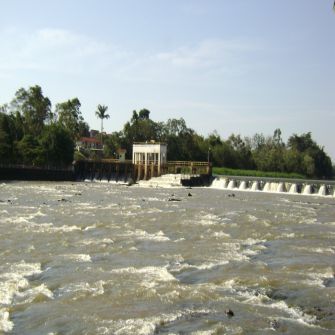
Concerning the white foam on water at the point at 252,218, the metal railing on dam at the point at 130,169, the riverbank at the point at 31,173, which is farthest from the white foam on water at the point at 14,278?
the riverbank at the point at 31,173

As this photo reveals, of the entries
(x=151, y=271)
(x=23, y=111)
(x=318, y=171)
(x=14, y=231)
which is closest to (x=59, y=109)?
(x=23, y=111)

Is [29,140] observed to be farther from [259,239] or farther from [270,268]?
[270,268]

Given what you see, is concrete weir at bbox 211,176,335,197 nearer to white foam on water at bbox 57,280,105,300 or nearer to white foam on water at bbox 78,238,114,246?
white foam on water at bbox 78,238,114,246

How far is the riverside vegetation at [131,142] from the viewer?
82562mm

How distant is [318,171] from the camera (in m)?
120

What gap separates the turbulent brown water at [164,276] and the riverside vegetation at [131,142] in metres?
54.7

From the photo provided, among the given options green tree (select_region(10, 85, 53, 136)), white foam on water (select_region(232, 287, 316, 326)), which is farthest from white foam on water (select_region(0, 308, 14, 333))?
green tree (select_region(10, 85, 53, 136))

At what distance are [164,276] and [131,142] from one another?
103586mm

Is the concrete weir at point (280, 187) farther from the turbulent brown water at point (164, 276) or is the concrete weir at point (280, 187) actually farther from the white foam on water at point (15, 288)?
the white foam on water at point (15, 288)

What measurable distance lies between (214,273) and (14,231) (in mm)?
11407

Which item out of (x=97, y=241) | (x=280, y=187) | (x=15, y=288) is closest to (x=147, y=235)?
(x=97, y=241)

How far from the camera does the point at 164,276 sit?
623 inches

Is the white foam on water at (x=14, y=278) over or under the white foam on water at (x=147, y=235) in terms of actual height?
under

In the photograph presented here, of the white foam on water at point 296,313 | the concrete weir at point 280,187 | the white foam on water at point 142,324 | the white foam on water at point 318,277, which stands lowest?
the white foam on water at point 142,324
